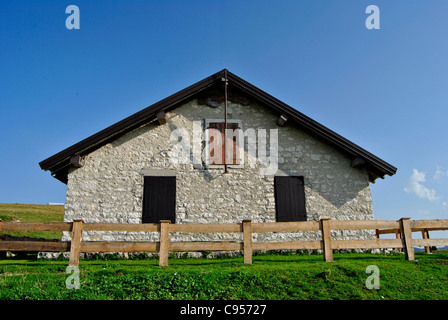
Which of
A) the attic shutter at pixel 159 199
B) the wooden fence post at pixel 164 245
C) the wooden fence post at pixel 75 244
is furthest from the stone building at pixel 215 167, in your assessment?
the wooden fence post at pixel 164 245

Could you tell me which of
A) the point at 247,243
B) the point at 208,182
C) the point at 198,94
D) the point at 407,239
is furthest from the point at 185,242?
the point at 198,94

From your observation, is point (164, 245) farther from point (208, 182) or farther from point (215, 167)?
point (215, 167)

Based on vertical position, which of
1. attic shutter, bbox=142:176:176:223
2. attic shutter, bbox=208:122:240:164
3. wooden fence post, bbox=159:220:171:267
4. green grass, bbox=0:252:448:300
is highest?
attic shutter, bbox=208:122:240:164

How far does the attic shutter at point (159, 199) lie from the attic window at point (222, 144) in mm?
1585

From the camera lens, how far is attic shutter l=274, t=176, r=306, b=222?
458 inches

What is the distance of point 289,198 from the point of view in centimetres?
1180

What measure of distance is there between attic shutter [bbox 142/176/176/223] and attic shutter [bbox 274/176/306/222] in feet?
11.7

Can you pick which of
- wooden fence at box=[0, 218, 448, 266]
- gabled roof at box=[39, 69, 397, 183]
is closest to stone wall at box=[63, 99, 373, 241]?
gabled roof at box=[39, 69, 397, 183]

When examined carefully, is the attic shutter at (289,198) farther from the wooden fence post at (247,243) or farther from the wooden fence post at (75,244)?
the wooden fence post at (75,244)

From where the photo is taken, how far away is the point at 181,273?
259 inches

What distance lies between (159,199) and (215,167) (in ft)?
7.26

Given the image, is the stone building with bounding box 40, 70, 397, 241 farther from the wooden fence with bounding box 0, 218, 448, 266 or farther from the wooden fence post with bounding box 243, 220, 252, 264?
the wooden fence post with bounding box 243, 220, 252, 264

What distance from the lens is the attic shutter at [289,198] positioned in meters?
11.6
